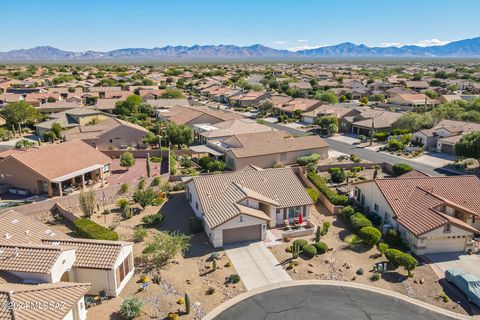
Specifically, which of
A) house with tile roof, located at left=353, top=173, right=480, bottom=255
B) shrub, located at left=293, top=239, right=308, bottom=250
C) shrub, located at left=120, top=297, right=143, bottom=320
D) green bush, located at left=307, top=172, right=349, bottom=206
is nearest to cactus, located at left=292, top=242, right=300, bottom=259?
shrub, located at left=293, top=239, right=308, bottom=250

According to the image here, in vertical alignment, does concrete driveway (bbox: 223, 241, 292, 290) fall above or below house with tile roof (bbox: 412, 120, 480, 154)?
below

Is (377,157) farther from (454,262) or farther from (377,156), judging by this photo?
(454,262)

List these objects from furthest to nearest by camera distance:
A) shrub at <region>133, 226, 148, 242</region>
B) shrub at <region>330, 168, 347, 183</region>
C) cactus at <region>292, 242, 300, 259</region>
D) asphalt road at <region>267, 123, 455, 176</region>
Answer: asphalt road at <region>267, 123, 455, 176</region>
shrub at <region>330, 168, 347, 183</region>
shrub at <region>133, 226, 148, 242</region>
cactus at <region>292, 242, 300, 259</region>

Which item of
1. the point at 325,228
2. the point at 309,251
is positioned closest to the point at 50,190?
the point at 309,251

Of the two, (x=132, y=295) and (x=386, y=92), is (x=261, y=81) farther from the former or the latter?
(x=132, y=295)

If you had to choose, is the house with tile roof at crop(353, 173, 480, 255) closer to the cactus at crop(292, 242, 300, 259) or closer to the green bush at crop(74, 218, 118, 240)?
the cactus at crop(292, 242, 300, 259)

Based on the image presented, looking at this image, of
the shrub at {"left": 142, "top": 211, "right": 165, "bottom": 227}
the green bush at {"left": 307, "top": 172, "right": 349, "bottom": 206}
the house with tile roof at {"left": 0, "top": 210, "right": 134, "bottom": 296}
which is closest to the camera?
the house with tile roof at {"left": 0, "top": 210, "right": 134, "bottom": 296}

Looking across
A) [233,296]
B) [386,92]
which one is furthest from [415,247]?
[386,92]
